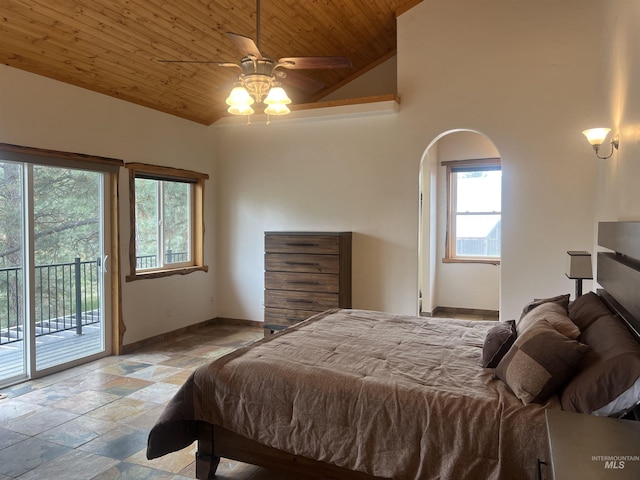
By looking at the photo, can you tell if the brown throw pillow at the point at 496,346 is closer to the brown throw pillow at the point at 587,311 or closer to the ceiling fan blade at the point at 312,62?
the brown throw pillow at the point at 587,311

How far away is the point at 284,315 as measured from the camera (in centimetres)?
512

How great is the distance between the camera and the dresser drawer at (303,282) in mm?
4910

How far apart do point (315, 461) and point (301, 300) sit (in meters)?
2.95

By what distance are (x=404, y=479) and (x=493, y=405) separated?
497mm

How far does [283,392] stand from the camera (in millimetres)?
2160

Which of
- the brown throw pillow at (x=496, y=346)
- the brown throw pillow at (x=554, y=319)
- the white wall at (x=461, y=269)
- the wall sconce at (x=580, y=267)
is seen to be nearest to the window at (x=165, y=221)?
the white wall at (x=461, y=269)

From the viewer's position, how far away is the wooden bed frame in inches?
80.4

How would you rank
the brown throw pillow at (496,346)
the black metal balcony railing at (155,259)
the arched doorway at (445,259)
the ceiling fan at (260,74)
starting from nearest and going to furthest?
the brown throw pillow at (496,346)
the ceiling fan at (260,74)
the black metal balcony railing at (155,259)
the arched doorway at (445,259)

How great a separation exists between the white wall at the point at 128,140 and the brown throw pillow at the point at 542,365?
3.98m

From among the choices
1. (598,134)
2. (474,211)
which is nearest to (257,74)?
(598,134)

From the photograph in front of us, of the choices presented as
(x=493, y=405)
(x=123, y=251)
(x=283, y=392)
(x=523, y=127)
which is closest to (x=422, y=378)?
(x=493, y=405)

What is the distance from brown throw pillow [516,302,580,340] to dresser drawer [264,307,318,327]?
2.78m

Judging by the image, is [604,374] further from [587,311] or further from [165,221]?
[165,221]

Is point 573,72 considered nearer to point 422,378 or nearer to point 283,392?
point 422,378
